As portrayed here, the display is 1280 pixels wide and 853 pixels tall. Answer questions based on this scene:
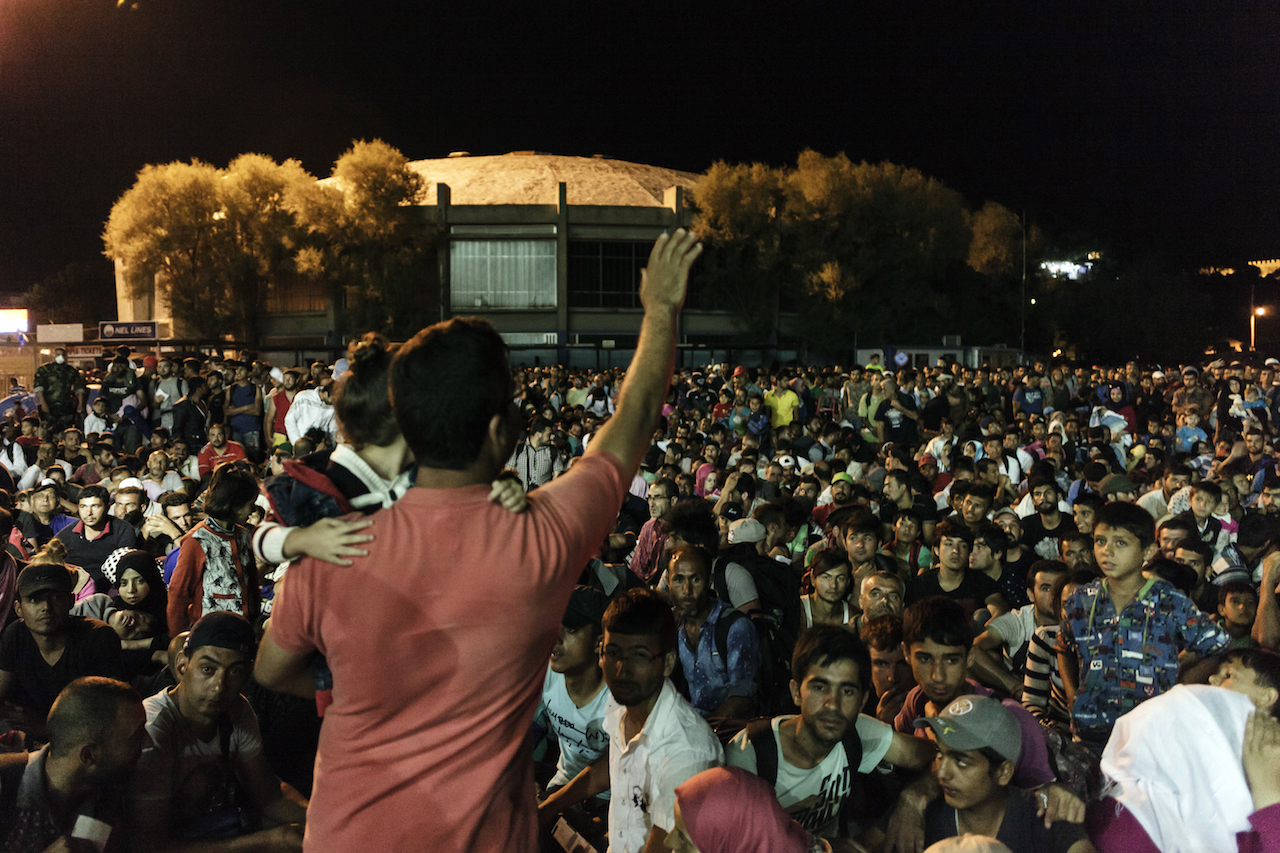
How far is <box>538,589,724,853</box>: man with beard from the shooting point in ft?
9.78

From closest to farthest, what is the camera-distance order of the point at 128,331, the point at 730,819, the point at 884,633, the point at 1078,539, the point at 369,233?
the point at 730,819 < the point at 884,633 < the point at 1078,539 < the point at 128,331 < the point at 369,233

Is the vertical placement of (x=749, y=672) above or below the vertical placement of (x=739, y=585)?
below

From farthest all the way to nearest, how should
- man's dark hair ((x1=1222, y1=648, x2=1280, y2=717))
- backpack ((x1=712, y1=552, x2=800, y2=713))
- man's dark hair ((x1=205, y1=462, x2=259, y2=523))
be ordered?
man's dark hair ((x1=205, y1=462, x2=259, y2=523)), backpack ((x1=712, y1=552, x2=800, y2=713)), man's dark hair ((x1=1222, y1=648, x2=1280, y2=717))

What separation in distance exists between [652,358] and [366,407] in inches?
32.5

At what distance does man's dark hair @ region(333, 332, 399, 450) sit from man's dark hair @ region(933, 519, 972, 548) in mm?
4470

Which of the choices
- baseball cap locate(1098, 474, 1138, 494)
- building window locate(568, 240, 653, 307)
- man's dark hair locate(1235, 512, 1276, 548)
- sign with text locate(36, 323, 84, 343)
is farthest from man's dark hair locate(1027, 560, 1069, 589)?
building window locate(568, 240, 653, 307)

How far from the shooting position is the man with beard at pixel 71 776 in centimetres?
316

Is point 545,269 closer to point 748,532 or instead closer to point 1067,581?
point 748,532

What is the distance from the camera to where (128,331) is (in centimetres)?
2828

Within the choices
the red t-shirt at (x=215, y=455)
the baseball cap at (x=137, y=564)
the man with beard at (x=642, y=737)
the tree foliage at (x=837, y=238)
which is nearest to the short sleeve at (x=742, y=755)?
the man with beard at (x=642, y=737)

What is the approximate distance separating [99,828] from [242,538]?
2400 millimetres

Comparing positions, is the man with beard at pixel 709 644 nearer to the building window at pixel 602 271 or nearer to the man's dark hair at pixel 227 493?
the man's dark hair at pixel 227 493

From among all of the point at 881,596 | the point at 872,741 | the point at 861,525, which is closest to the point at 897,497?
the point at 861,525

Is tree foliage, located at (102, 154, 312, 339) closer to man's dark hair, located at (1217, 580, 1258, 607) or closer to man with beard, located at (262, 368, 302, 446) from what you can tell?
man with beard, located at (262, 368, 302, 446)
